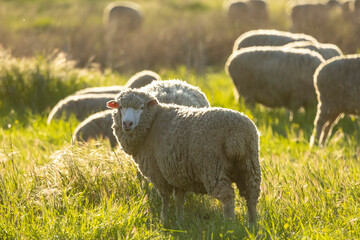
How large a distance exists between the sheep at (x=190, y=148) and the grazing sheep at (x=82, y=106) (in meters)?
3.77

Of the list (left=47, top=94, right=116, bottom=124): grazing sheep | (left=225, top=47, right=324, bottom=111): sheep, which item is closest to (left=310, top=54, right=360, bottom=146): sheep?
(left=225, top=47, right=324, bottom=111): sheep

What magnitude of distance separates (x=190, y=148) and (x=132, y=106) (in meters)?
0.63

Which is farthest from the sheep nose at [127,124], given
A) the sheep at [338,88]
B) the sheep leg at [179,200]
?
the sheep at [338,88]

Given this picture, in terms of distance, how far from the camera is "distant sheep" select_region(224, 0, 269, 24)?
22188 millimetres

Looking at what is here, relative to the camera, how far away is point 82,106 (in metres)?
8.62

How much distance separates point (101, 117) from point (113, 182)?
7.12 feet

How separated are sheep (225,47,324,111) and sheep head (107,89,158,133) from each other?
4.93 meters

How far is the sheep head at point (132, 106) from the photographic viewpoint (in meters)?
4.43

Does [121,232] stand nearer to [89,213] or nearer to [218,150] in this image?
[89,213]

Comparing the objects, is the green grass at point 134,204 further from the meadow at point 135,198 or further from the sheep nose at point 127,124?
the sheep nose at point 127,124

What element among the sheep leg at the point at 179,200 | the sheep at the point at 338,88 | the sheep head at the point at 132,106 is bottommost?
the sheep leg at the point at 179,200

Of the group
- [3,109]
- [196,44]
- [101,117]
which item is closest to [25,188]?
[101,117]

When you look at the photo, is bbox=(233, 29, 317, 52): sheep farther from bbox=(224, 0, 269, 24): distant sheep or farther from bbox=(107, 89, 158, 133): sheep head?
bbox=(224, 0, 269, 24): distant sheep

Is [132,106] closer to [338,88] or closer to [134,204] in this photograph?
[134,204]
